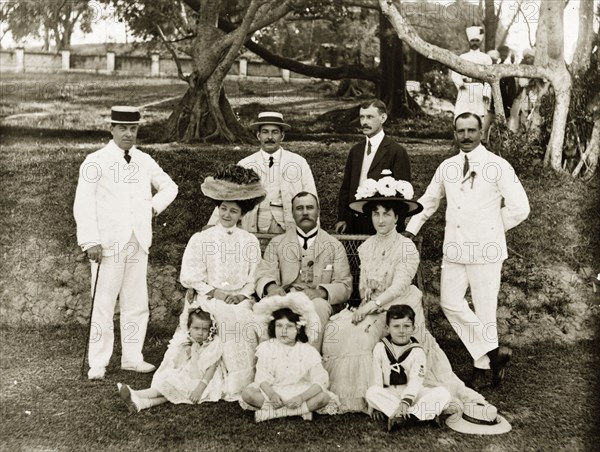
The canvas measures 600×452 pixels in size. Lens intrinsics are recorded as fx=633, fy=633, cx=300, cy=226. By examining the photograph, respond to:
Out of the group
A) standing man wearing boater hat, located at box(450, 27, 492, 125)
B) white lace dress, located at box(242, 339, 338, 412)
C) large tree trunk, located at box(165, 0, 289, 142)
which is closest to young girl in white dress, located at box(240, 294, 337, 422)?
white lace dress, located at box(242, 339, 338, 412)

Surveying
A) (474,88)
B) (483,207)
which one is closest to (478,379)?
(483,207)

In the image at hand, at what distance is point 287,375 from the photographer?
3.91 metres

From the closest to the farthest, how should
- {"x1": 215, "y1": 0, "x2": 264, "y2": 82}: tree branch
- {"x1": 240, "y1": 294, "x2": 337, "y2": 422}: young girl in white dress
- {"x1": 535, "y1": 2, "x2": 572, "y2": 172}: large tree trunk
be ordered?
{"x1": 240, "y1": 294, "x2": 337, "y2": 422}: young girl in white dress
{"x1": 535, "y1": 2, "x2": 572, "y2": 172}: large tree trunk
{"x1": 215, "y1": 0, "x2": 264, "y2": 82}: tree branch

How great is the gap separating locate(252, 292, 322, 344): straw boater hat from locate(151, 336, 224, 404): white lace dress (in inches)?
16.7

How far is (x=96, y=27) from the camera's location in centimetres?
755

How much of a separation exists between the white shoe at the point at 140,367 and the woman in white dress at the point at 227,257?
643 mm

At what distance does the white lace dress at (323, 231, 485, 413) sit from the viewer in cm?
400

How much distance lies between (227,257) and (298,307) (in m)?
0.74

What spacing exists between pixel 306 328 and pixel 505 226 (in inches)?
64.4

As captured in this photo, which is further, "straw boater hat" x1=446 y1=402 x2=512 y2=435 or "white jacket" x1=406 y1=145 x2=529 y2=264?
"white jacket" x1=406 y1=145 x2=529 y2=264

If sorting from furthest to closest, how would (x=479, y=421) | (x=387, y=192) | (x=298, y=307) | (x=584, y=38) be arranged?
(x=584, y=38), (x=387, y=192), (x=298, y=307), (x=479, y=421)

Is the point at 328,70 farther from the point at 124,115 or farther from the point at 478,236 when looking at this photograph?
the point at 478,236

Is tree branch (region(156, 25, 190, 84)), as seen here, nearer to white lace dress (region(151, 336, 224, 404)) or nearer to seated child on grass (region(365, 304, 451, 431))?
white lace dress (region(151, 336, 224, 404))

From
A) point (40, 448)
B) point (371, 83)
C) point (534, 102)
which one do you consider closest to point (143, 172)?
point (40, 448)
